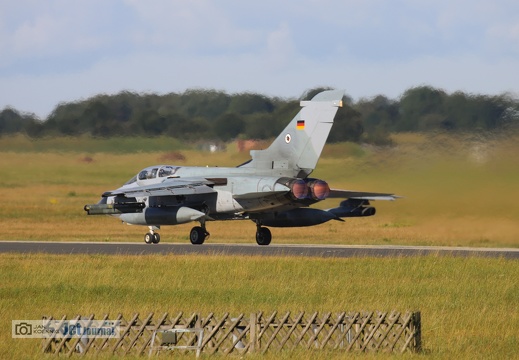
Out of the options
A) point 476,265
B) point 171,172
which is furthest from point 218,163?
point 476,265

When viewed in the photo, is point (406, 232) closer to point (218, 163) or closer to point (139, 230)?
point (218, 163)

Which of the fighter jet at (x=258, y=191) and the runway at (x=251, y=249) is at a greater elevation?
the fighter jet at (x=258, y=191)

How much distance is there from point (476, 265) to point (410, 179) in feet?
31.9

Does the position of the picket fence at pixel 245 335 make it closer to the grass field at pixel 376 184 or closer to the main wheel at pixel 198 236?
the grass field at pixel 376 184

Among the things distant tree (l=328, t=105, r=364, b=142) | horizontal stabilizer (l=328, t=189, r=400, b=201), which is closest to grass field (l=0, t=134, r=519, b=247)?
distant tree (l=328, t=105, r=364, b=142)

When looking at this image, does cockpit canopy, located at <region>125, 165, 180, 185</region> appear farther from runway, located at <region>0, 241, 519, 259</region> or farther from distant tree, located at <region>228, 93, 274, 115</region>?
distant tree, located at <region>228, 93, 274, 115</region>

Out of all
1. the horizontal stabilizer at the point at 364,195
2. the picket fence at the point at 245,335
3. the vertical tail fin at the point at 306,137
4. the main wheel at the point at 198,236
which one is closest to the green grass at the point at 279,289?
the picket fence at the point at 245,335

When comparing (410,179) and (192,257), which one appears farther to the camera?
(410,179)

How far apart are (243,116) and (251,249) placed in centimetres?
1006

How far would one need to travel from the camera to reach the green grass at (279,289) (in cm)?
1750

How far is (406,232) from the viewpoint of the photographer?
43094 millimetres

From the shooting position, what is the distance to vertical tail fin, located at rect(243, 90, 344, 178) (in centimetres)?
3453

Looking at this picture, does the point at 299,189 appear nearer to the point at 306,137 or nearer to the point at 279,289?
the point at 306,137

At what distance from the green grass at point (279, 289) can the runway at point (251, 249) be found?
280 centimetres
